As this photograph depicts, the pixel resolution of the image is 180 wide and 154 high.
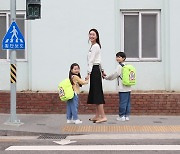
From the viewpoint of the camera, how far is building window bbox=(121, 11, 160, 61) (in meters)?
13.4

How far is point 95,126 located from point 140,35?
13.0 feet

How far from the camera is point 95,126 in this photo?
10602 millimetres

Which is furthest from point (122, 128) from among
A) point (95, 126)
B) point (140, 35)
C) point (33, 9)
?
point (140, 35)

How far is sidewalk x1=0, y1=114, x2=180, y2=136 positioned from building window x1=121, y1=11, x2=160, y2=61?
7.31ft

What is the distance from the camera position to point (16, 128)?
10.1 metres

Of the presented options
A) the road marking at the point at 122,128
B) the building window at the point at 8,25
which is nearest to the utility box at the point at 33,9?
the road marking at the point at 122,128

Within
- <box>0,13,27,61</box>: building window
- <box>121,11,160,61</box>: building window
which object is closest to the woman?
<box>121,11,160,61</box>: building window

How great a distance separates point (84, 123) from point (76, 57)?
265 cm

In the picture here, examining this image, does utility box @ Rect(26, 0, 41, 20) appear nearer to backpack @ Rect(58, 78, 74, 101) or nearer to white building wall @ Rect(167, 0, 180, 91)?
backpack @ Rect(58, 78, 74, 101)

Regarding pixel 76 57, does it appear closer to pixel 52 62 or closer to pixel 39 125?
pixel 52 62

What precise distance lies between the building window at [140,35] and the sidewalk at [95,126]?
223cm

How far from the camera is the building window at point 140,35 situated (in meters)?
13.4

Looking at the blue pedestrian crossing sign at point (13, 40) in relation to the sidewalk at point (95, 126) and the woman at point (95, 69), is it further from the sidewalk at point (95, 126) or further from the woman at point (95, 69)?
the sidewalk at point (95, 126)

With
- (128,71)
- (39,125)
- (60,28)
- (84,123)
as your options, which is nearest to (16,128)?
(39,125)
